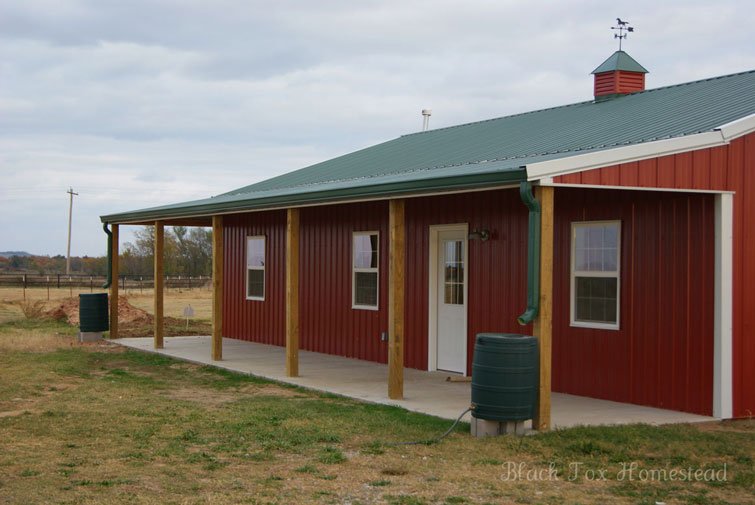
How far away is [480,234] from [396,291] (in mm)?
2146

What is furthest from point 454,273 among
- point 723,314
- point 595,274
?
point 723,314

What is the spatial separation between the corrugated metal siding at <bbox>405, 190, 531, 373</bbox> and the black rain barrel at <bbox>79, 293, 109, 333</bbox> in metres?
7.14

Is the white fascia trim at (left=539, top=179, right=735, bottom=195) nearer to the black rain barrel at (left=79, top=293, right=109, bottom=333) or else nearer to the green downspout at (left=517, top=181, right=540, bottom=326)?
the green downspout at (left=517, top=181, right=540, bottom=326)

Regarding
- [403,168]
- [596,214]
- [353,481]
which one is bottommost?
[353,481]

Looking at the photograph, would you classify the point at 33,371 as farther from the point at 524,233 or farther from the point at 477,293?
the point at 524,233

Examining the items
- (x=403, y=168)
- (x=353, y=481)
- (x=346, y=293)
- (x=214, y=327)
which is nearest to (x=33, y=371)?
(x=214, y=327)

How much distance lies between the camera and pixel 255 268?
17906 millimetres

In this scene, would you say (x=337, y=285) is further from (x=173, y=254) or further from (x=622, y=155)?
(x=173, y=254)

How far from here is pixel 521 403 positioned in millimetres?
8078

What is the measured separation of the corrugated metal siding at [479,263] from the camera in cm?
1155

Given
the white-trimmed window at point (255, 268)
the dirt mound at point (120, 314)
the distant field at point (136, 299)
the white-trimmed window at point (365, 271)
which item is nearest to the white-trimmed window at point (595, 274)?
the white-trimmed window at point (365, 271)

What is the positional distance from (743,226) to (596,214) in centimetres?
160

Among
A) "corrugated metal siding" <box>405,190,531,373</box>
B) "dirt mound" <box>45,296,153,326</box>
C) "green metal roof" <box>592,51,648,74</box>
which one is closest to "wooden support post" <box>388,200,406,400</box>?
"corrugated metal siding" <box>405,190,531,373</box>

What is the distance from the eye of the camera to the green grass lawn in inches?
249
